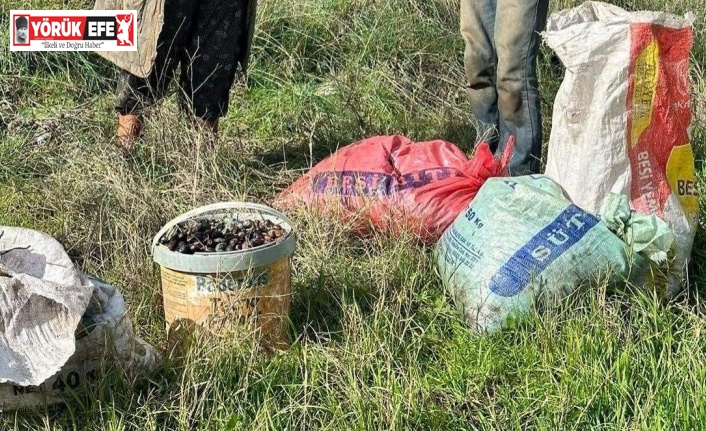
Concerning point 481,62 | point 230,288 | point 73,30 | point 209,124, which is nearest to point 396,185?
point 481,62

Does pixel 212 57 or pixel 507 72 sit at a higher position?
pixel 507 72

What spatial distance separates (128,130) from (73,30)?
0.92 metres

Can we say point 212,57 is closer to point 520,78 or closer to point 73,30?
point 73,30

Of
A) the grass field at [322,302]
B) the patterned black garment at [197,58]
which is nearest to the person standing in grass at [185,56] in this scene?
the patterned black garment at [197,58]

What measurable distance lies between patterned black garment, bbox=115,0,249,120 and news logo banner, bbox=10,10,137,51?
0.51 ft

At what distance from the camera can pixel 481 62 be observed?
404cm

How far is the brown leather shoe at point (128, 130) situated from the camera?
3.86 metres

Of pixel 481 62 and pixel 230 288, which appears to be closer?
pixel 230 288

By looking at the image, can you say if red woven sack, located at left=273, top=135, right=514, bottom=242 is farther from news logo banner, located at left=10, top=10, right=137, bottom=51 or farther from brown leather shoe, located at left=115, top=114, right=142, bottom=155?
news logo banner, located at left=10, top=10, right=137, bottom=51

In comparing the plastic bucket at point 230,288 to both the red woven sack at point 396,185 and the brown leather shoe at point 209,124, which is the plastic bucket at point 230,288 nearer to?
the red woven sack at point 396,185

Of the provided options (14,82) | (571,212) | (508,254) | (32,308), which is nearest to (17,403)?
(32,308)

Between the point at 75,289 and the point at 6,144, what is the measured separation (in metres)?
2.10

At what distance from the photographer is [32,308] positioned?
7.61 feet

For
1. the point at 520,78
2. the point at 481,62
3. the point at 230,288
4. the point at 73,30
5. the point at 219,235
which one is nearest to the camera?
the point at 230,288
